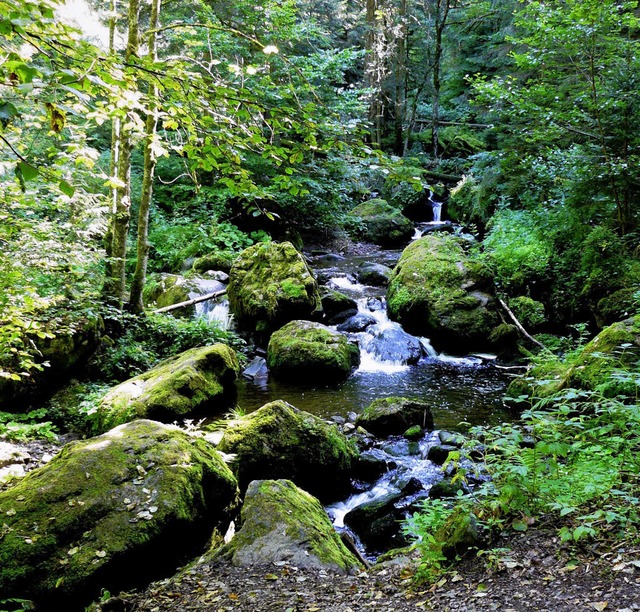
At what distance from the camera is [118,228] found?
352 inches

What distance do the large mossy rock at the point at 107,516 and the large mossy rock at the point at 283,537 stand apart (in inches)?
18.3

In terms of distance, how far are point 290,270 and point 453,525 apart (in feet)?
29.5

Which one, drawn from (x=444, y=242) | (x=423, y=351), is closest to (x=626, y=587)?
(x=423, y=351)

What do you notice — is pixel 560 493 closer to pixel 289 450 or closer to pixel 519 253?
pixel 289 450

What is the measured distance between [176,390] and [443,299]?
22.0 ft

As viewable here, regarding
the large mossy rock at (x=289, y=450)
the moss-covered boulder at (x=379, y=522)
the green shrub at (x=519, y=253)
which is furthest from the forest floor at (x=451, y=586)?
the green shrub at (x=519, y=253)

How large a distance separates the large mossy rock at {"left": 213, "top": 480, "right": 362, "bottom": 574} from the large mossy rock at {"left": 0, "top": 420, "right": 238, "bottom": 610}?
18.3 inches

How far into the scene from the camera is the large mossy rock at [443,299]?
34.7ft

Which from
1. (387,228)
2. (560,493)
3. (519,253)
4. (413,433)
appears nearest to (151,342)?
(413,433)

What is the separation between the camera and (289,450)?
Answer: 5.79m

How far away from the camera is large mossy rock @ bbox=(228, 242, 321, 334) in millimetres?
11234

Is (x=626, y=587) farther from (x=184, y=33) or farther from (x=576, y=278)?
(x=184, y=33)

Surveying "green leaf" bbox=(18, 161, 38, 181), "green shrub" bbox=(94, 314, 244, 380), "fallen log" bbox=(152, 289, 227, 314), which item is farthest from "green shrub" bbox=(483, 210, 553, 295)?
"green leaf" bbox=(18, 161, 38, 181)

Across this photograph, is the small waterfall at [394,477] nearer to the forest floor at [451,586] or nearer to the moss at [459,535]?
the forest floor at [451,586]
